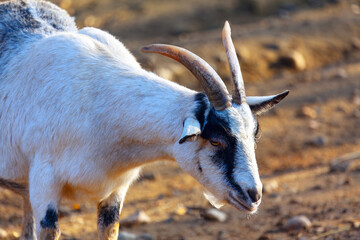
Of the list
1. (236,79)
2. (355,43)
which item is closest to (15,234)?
(236,79)

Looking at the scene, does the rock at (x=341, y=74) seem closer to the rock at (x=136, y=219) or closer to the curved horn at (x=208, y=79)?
the rock at (x=136, y=219)

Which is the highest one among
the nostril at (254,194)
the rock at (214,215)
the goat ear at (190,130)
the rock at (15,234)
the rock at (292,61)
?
the goat ear at (190,130)

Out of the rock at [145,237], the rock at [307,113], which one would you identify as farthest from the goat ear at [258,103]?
the rock at [307,113]

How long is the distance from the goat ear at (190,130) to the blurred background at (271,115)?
1173 millimetres

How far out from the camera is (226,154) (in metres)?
5.34

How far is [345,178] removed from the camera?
9.47 meters

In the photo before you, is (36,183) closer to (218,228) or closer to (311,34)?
(218,228)

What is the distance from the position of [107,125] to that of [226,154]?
119cm

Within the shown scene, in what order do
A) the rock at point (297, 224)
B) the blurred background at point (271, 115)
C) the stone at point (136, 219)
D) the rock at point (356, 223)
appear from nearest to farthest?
the rock at point (356, 223), the rock at point (297, 224), the blurred background at point (271, 115), the stone at point (136, 219)

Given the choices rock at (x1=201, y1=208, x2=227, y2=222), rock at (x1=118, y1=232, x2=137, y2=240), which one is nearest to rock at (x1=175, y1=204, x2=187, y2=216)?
rock at (x1=201, y1=208, x2=227, y2=222)

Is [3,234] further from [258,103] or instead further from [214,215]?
[258,103]

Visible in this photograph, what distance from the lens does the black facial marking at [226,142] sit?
5.30 metres

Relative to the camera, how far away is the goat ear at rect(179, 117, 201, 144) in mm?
5086

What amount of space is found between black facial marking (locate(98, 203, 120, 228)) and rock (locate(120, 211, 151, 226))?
5.82ft
